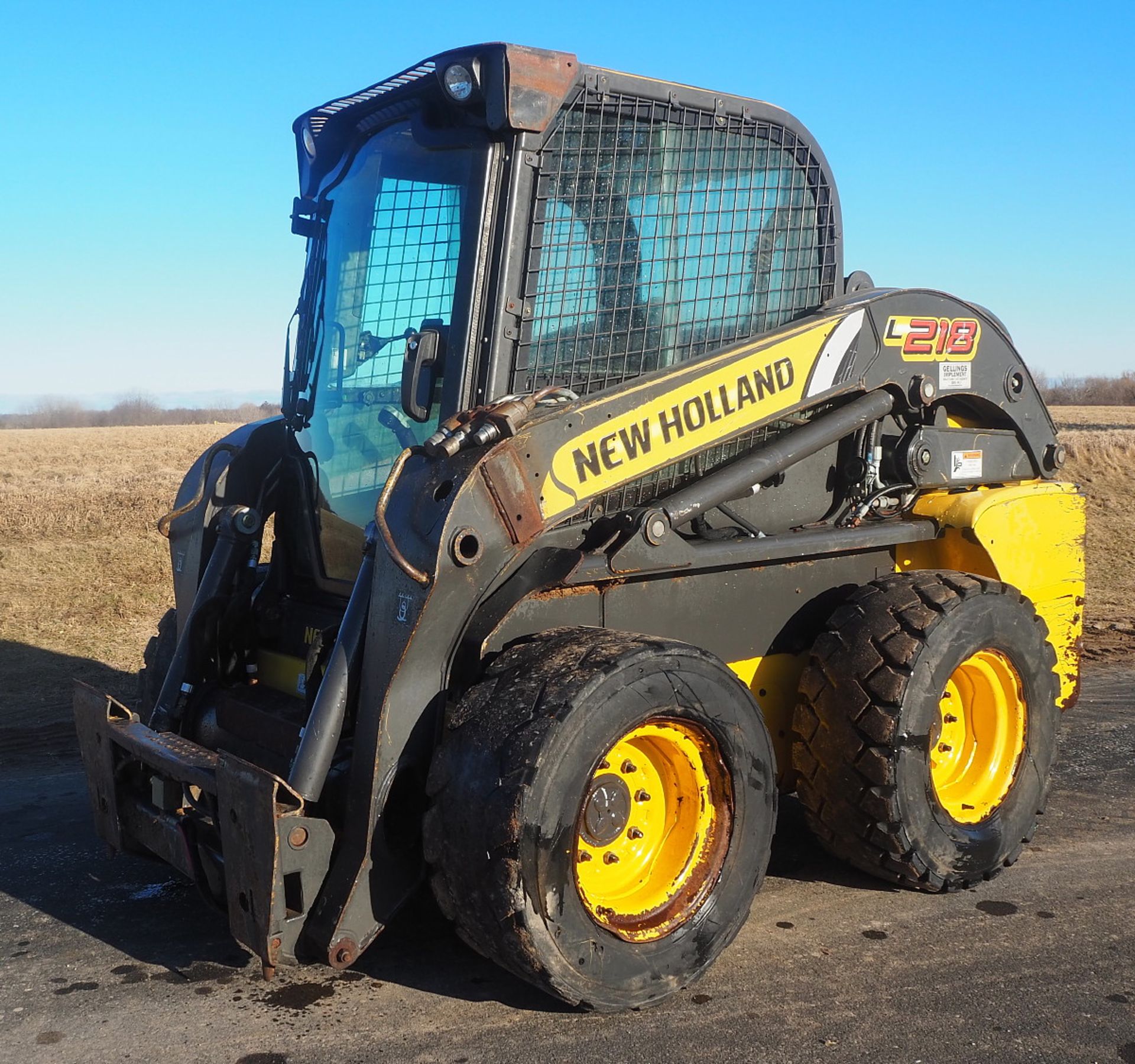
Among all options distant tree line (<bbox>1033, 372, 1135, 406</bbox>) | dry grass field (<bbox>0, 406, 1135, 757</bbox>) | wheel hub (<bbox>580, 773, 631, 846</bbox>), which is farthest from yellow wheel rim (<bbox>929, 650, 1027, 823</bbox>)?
distant tree line (<bbox>1033, 372, 1135, 406</bbox>)

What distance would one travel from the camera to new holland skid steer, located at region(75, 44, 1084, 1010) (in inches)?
137

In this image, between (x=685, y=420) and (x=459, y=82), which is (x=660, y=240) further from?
(x=459, y=82)

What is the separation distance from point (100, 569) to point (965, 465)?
372 inches

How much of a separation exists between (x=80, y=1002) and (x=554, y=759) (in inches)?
69.4

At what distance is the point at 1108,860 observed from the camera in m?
4.85

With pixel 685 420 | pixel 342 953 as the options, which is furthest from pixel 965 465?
pixel 342 953

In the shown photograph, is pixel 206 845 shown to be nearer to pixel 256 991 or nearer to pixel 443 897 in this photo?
pixel 256 991

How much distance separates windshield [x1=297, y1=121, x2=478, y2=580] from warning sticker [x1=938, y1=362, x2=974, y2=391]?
236 centimetres

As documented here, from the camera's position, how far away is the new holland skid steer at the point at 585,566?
3.48m

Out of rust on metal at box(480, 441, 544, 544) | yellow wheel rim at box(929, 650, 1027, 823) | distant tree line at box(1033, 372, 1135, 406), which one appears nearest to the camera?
rust on metal at box(480, 441, 544, 544)

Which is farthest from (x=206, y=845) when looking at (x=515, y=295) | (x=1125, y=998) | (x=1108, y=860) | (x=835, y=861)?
(x=1108, y=860)

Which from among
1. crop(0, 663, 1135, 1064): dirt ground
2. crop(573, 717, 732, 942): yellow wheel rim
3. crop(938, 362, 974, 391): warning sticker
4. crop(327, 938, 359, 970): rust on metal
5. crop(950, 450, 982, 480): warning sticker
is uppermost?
crop(938, 362, 974, 391): warning sticker

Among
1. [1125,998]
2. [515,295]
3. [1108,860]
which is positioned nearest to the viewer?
[1125,998]

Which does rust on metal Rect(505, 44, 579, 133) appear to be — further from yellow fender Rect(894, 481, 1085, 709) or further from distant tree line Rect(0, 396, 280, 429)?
distant tree line Rect(0, 396, 280, 429)
